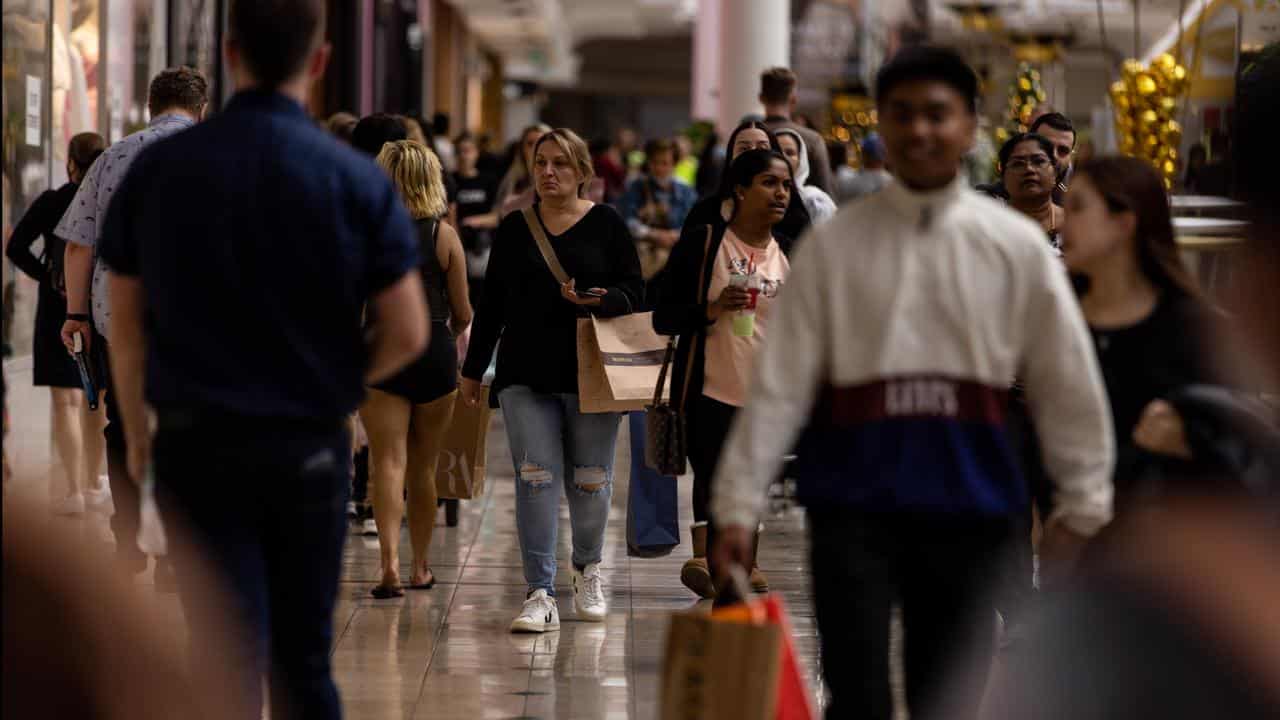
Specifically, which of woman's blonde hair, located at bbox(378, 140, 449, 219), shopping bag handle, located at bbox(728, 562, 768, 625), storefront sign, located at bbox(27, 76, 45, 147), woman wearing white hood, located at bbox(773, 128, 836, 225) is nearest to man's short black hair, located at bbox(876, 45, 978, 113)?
shopping bag handle, located at bbox(728, 562, 768, 625)

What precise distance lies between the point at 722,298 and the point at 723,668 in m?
2.79

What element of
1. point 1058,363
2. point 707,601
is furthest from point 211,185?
point 707,601

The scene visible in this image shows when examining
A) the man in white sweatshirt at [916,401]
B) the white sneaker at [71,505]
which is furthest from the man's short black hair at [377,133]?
the man in white sweatshirt at [916,401]

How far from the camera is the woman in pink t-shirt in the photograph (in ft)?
18.9

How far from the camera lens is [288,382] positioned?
3164 mm

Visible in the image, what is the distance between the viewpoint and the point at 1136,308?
12.1 feet

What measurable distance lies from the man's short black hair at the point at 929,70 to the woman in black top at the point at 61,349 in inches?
189

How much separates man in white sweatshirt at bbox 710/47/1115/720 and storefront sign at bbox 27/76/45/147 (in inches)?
249

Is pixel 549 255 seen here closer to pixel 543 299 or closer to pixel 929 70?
pixel 543 299

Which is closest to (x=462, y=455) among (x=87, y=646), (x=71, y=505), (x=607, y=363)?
(x=607, y=363)

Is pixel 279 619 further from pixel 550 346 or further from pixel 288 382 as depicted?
pixel 550 346

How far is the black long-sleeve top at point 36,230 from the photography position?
24.5ft

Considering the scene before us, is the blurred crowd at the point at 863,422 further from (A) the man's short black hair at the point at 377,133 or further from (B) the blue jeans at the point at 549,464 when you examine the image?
(A) the man's short black hair at the point at 377,133

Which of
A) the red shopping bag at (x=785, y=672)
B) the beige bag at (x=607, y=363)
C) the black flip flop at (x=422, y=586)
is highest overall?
the beige bag at (x=607, y=363)
